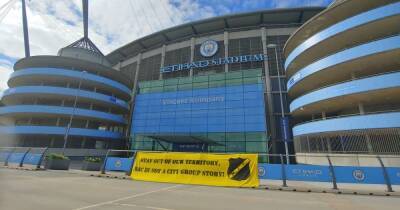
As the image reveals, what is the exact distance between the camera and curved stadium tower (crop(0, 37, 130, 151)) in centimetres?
4009

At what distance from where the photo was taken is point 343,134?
79.6 feet

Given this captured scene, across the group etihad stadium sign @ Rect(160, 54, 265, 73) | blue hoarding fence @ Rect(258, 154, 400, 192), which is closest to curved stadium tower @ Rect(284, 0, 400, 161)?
blue hoarding fence @ Rect(258, 154, 400, 192)

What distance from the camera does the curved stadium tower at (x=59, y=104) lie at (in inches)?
1578

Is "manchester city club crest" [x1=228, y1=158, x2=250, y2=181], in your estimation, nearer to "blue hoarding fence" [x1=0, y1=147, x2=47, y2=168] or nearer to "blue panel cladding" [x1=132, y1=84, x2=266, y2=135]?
"blue hoarding fence" [x1=0, y1=147, x2=47, y2=168]

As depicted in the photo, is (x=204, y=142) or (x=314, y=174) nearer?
(x=314, y=174)

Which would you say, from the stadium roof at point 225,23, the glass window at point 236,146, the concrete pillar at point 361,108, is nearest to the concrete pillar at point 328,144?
the concrete pillar at point 361,108

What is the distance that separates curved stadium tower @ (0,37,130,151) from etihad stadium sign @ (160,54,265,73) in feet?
38.0

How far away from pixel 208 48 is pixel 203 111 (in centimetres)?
1756

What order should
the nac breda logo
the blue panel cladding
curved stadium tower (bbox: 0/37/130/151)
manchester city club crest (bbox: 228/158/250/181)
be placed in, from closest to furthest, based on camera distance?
1. manchester city club crest (bbox: 228/158/250/181)
2. the blue panel cladding
3. curved stadium tower (bbox: 0/37/130/151)
4. the nac breda logo

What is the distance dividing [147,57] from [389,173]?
169 feet

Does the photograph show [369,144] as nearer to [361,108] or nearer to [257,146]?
[361,108]

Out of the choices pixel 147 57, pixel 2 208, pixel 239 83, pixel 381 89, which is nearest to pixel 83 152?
pixel 147 57

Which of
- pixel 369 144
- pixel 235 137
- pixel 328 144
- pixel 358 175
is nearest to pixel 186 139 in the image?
pixel 235 137

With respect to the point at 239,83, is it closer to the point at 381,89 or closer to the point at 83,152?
the point at 381,89
